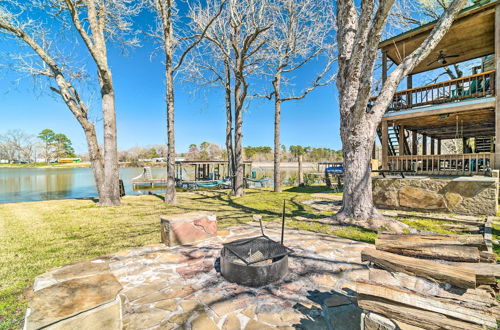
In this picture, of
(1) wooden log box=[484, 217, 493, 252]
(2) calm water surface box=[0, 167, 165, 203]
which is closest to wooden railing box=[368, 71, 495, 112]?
(1) wooden log box=[484, 217, 493, 252]

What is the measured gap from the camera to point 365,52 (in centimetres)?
444

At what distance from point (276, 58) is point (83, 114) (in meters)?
8.15

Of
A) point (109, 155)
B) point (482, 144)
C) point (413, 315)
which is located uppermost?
point (482, 144)

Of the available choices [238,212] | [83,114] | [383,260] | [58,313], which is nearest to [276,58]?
[238,212]

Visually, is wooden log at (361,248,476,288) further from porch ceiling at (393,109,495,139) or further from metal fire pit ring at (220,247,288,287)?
porch ceiling at (393,109,495,139)


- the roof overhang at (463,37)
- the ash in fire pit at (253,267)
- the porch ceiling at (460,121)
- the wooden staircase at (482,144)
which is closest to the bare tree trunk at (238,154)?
the roof overhang at (463,37)

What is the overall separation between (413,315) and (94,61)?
9731 mm

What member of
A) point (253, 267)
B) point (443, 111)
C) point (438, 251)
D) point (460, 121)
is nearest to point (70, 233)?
point (253, 267)

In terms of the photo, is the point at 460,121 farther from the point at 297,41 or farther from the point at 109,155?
the point at 109,155

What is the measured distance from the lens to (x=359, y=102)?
4.71 meters

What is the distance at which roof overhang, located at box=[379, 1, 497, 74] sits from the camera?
23.8ft

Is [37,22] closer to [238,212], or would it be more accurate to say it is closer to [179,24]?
[179,24]

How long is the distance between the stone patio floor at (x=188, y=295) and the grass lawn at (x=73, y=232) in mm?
326

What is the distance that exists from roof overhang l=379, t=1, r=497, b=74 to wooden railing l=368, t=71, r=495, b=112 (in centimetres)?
146
